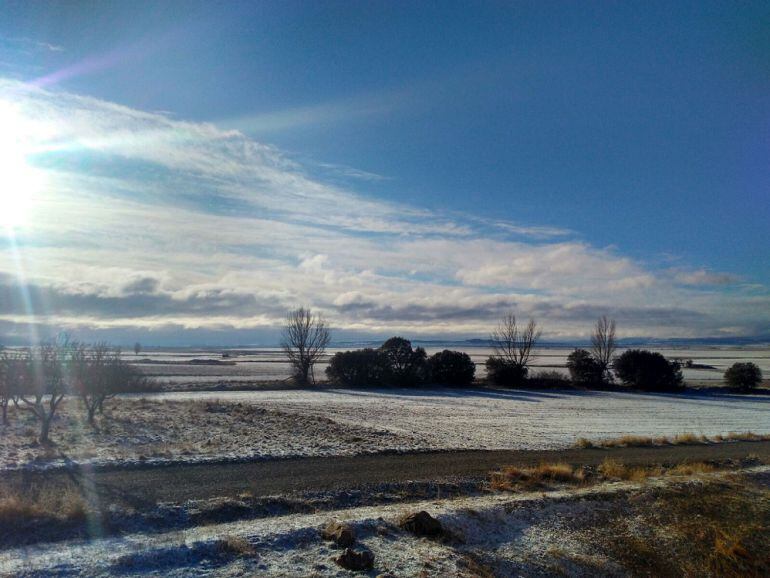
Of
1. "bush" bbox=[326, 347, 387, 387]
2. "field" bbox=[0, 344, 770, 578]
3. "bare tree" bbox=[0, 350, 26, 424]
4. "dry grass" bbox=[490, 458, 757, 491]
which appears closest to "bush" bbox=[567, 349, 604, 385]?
"bush" bbox=[326, 347, 387, 387]

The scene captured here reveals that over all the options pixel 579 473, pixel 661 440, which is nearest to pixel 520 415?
pixel 661 440

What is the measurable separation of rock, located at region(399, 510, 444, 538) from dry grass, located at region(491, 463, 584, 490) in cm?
406

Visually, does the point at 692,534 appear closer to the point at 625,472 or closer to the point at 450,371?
the point at 625,472

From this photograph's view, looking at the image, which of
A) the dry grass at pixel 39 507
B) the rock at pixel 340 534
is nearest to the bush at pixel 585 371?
the rock at pixel 340 534

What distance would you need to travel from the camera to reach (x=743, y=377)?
61938 mm

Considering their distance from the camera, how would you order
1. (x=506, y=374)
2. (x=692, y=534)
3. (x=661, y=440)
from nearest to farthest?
(x=692, y=534) < (x=661, y=440) < (x=506, y=374)

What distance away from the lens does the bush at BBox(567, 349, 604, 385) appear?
6638 cm

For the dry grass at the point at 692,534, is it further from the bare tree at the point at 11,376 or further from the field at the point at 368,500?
the bare tree at the point at 11,376

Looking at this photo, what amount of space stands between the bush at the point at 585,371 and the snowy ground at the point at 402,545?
176ft

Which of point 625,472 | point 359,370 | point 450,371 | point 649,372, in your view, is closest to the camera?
point 625,472

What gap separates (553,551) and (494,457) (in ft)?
24.3

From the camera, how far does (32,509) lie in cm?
1050

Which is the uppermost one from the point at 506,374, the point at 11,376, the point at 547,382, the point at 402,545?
the point at 506,374

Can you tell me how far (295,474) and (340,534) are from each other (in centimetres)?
487
